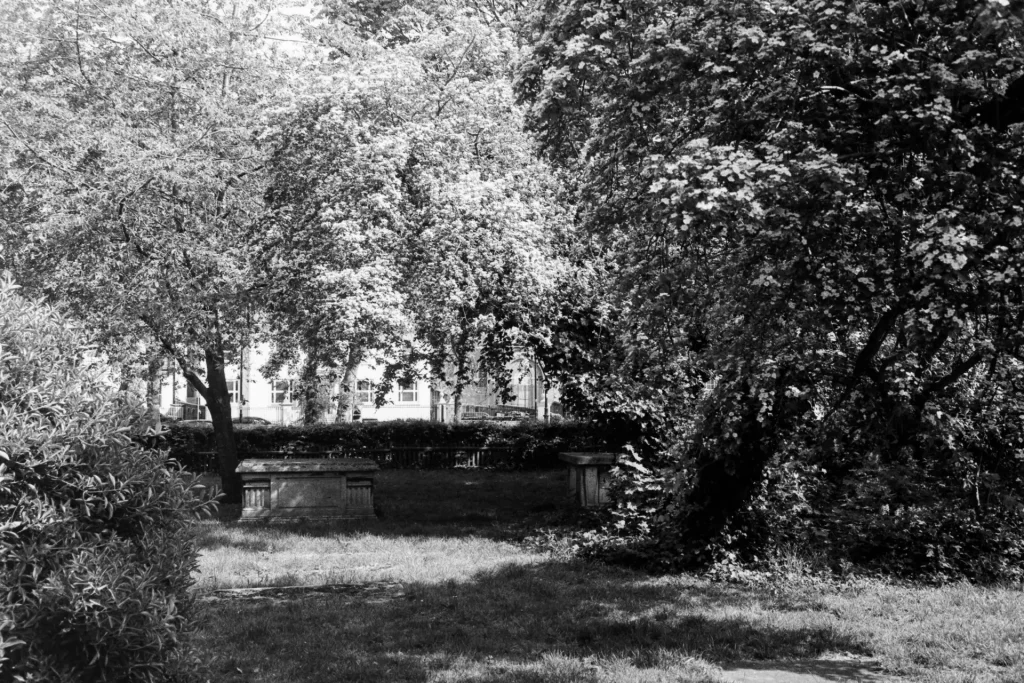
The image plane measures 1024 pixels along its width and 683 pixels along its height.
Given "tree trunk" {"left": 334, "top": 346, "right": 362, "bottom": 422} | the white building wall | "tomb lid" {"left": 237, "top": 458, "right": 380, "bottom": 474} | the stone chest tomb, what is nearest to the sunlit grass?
the stone chest tomb

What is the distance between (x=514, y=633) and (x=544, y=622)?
0.42 meters

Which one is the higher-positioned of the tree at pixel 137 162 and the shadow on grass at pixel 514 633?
the tree at pixel 137 162

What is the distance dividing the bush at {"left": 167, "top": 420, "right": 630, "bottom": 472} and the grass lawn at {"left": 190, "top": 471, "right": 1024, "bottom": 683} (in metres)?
12.4

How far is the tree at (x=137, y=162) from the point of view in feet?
43.3

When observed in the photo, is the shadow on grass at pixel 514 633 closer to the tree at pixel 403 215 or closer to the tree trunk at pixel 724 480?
the tree trunk at pixel 724 480

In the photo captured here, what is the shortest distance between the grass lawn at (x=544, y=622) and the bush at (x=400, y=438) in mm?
12405

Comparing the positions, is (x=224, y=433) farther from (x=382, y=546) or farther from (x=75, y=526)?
(x=75, y=526)

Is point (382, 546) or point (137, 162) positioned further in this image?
point (137, 162)

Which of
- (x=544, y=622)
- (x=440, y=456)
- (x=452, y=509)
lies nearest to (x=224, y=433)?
(x=452, y=509)

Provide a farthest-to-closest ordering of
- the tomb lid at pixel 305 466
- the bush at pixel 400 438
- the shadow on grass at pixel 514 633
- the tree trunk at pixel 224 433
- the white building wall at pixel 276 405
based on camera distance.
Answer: the white building wall at pixel 276 405 → the bush at pixel 400 438 → the tree trunk at pixel 224 433 → the tomb lid at pixel 305 466 → the shadow on grass at pixel 514 633

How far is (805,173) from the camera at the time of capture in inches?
246

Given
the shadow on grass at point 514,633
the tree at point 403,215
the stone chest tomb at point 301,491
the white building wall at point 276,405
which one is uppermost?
the tree at point 403,215

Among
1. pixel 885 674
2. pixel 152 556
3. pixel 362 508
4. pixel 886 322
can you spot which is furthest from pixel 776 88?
pixel 362 508

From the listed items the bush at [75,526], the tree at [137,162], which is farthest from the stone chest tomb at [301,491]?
the bush at [75,526]
